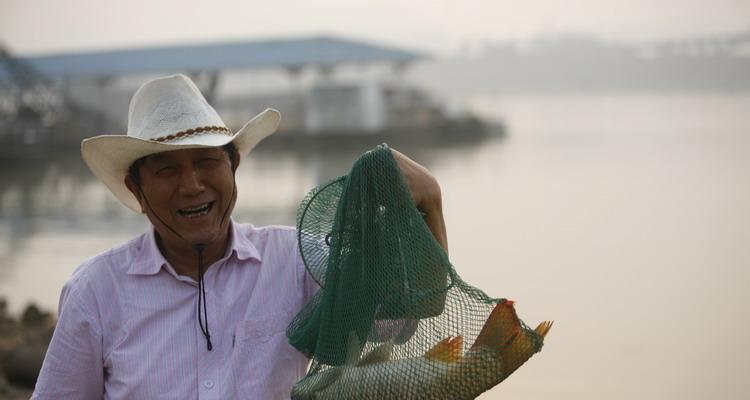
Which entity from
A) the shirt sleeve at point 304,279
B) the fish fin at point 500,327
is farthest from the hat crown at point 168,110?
the fish fin at point 500,327

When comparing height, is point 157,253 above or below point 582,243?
above

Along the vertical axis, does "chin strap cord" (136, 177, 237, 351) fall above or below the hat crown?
below

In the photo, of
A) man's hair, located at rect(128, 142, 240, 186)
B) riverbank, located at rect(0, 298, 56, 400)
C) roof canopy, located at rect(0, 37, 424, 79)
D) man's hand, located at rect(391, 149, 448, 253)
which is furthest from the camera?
roof canopy, located at rect(0, 37, 424, 79)

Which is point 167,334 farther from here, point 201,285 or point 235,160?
point 235,160

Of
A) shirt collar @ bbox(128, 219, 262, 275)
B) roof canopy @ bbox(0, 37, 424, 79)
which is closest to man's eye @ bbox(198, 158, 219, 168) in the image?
shirt collar @ bbox(128, 219, 262, 275)

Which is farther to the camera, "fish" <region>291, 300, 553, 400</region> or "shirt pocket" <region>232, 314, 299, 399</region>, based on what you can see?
"shirt pocket" <region>232, 314, 299, 399</region>

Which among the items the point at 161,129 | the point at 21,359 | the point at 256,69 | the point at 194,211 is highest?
the point at 161,129

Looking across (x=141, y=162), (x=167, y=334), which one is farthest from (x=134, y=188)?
(x=167, y=334)

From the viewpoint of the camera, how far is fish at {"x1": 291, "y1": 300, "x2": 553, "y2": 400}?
1.37 metres

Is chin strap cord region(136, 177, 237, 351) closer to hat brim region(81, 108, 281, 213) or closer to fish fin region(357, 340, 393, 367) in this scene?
hat brim region(81, 108, 281, 213)

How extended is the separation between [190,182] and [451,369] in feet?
1.73

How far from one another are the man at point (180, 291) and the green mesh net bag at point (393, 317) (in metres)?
0.06

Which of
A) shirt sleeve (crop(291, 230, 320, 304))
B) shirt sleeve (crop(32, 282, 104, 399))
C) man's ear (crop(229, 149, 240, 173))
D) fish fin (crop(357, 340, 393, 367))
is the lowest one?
shirt sleeve (crop(32, 282, 104, 399))

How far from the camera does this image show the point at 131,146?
154 cm
